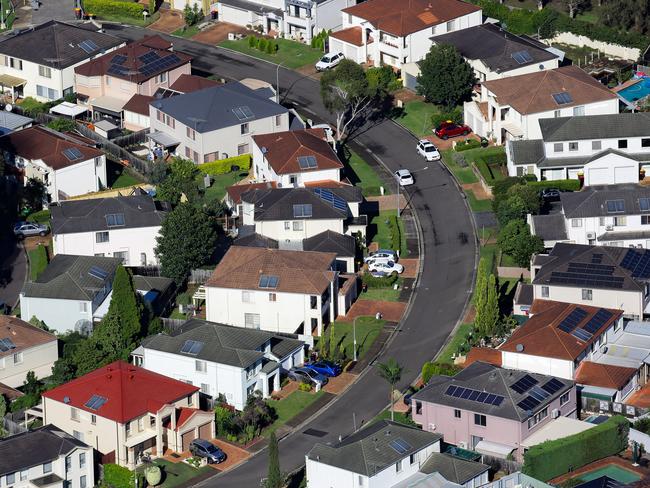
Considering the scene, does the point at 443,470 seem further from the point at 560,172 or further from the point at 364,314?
the point at 560,172

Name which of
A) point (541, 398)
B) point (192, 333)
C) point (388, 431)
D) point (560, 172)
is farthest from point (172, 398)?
point (560, 172)

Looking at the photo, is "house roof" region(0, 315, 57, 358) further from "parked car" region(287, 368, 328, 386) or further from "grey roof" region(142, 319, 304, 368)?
"parked car" region(287, 368, 328, 386)

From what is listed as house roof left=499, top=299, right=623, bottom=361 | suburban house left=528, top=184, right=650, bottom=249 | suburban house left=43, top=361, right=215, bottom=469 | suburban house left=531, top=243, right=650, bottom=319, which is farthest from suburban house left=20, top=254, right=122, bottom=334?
suburban house left=528, top=184, right=650, bottom=249

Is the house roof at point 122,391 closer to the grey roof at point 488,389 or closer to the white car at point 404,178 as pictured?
the grey roof at point 488,389

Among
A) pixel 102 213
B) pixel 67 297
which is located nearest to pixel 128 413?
pixel 67 297

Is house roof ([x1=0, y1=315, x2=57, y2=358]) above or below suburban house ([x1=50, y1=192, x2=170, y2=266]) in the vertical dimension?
below
